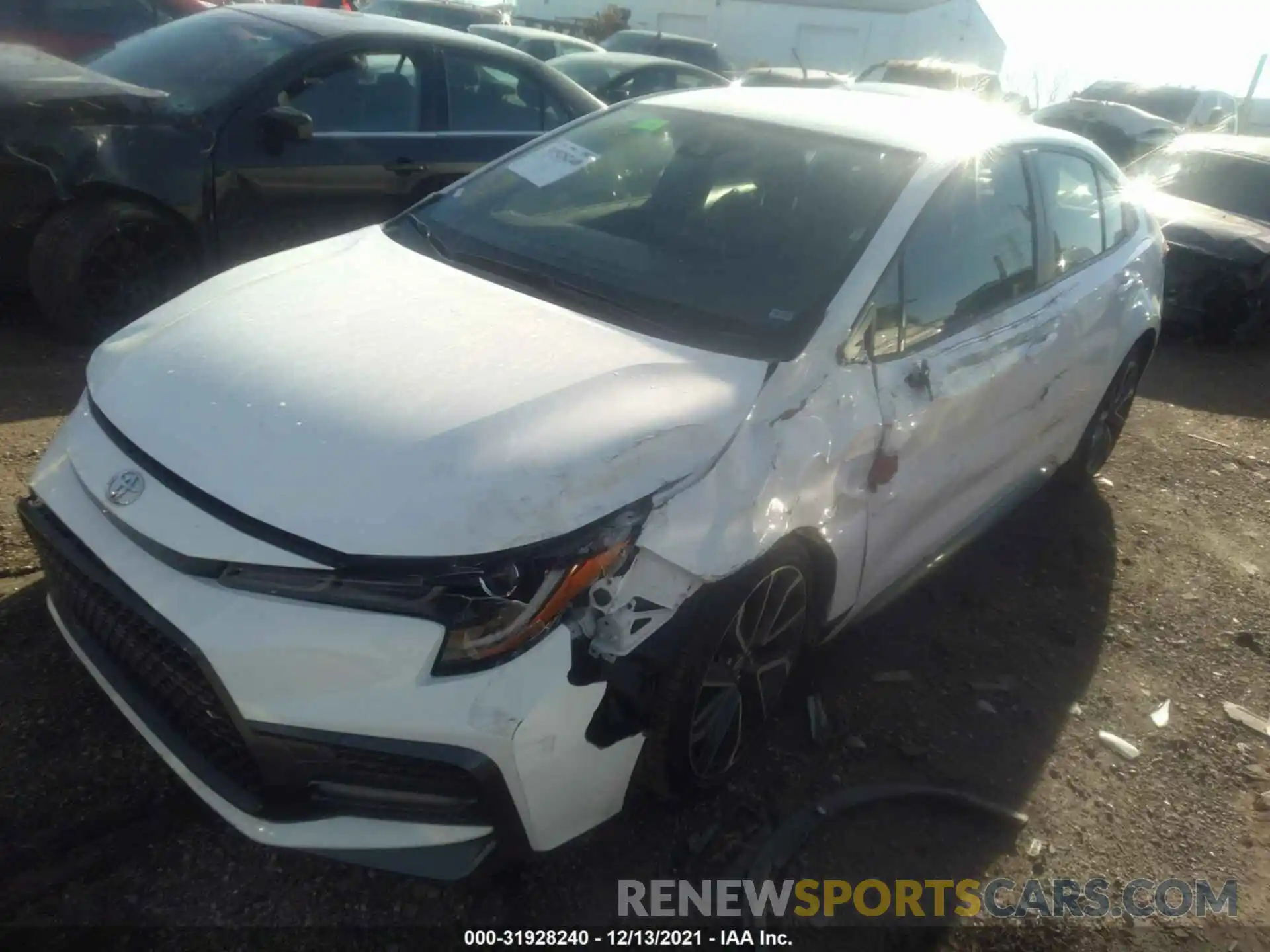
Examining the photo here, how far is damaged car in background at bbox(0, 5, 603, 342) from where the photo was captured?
4305 mm

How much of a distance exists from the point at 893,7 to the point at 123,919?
3948 centimetres

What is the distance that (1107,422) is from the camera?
181 inches

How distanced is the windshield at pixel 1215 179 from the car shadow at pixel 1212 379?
1169 millimetres

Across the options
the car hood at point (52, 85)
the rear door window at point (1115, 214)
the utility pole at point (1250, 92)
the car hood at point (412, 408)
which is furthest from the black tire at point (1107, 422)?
the utility pole at point (1250, 92)

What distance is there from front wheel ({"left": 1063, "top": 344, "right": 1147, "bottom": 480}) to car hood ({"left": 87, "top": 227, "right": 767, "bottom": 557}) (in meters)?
2.58

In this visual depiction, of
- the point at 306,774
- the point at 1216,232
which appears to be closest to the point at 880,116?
the point at 306,774

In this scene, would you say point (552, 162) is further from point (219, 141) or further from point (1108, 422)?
point (1108, 422)

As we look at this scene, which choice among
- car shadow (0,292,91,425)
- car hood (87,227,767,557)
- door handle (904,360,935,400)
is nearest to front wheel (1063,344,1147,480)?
door handle (904,360,935,400)

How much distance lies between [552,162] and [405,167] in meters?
1.84

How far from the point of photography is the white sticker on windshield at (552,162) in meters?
3.41

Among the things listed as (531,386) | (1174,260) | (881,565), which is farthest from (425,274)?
(1174,260)

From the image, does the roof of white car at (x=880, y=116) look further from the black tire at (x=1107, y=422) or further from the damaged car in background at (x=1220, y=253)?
the damaged car in background at (x=1220, y=253)

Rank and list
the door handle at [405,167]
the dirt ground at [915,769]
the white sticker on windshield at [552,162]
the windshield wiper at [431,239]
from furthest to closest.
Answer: the door handle at [405,167]
the white sticker on windshield at [552,162]
the windshield wiper at [431,239]
the dirt ground at [915,769]
